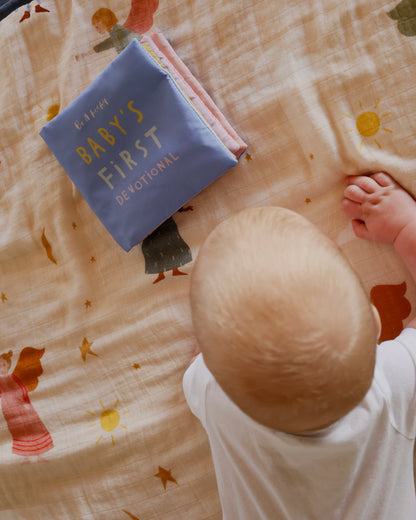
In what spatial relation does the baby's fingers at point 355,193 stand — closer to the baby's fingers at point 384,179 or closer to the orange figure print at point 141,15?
the baby's fingers at point 384,179

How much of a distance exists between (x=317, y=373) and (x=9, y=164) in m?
0.74

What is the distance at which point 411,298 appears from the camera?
2.20 ft

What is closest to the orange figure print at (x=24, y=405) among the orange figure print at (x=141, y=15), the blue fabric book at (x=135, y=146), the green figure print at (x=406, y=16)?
the blue fabric book at (x=135, y=146)

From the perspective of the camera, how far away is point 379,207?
2.17ft

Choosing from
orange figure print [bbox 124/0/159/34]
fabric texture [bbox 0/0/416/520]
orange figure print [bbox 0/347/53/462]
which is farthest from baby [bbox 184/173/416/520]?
orange figure print [bbox 124/0/159/34]

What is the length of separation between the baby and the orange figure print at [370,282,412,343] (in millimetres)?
42

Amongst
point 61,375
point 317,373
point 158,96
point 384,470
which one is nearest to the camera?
point 317,373

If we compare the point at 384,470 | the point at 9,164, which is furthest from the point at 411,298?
the point at 9,164

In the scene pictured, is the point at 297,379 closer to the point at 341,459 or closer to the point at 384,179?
the point at 341,459

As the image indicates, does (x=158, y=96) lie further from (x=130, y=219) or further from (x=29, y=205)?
(x=29, y=205)

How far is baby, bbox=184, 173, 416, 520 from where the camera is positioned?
1.36 ft

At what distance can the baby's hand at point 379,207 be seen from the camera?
0.66m

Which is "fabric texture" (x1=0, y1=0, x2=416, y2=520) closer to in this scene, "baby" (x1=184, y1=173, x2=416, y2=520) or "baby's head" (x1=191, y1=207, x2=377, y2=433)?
"baby" (x1=184, y1=173, x2=416, y2=520)

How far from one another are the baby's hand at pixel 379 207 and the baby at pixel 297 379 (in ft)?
0.08
